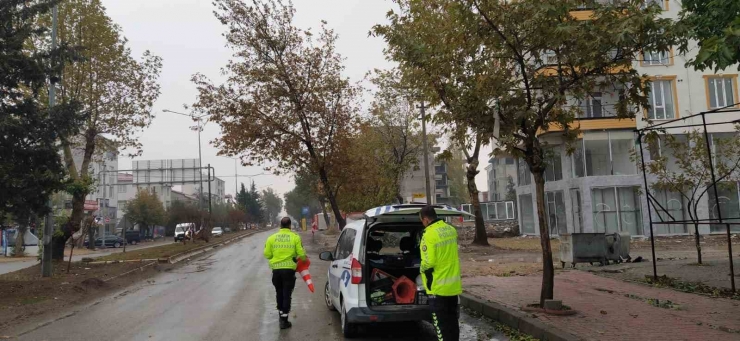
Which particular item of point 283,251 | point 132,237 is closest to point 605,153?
point 283,251

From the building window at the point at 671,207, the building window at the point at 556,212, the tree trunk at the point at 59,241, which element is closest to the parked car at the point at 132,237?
the tree trunk at the point at 59,241

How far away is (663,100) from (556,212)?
28.9 ft

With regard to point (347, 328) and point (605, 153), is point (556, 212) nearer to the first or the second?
point (605, 153)

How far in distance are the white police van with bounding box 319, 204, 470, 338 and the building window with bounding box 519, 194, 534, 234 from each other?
29.3 m

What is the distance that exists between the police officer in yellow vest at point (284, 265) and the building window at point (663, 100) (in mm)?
27878

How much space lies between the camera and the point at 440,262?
18.4ft

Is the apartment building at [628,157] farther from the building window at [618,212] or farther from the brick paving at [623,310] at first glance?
the brick paving at [623,310]

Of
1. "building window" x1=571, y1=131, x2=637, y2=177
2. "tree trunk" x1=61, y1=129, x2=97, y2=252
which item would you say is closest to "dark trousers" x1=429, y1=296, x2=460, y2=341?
"tree trunk" x1=61, y1=129, x2=97, y2=252

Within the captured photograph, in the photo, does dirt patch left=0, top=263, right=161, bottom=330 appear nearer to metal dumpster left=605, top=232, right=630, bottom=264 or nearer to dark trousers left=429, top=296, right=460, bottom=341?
dark trousers left=429, top=296, right=460, bottom=341

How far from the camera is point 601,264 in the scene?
15.7 m

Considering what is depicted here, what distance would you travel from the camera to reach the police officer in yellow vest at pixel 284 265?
8.19m

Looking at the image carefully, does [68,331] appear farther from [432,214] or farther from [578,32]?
[578,32]

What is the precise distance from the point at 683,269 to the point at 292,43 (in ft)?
53.7

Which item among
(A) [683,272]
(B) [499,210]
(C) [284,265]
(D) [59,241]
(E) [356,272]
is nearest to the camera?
(E) [356,272]
